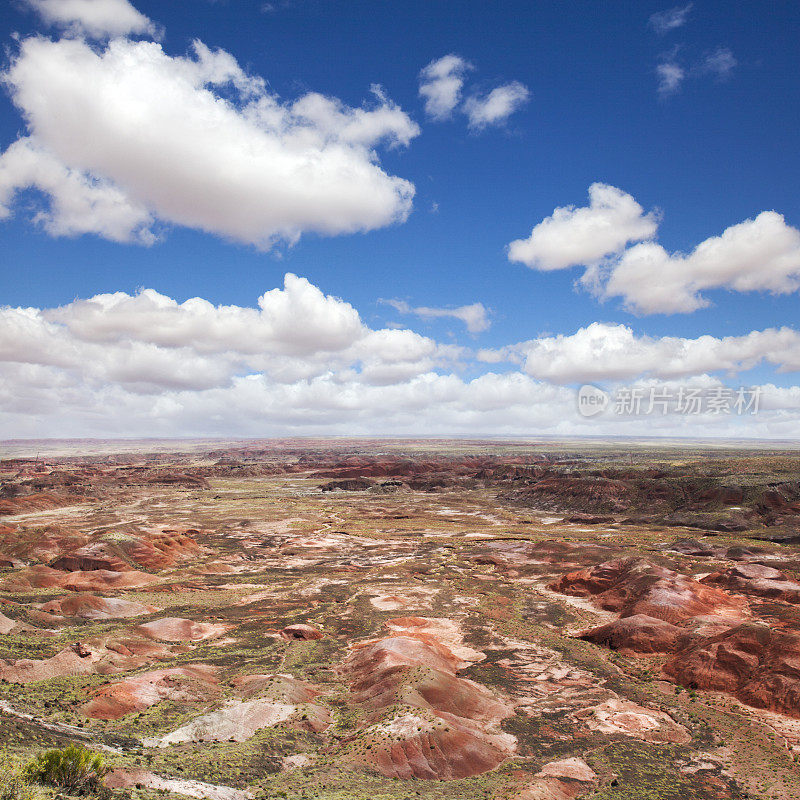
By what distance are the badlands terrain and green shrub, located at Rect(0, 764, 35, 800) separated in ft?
4.57

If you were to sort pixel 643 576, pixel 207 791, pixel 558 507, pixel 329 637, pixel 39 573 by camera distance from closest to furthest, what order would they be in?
1. pixel 207 791
2. pixel 329 637
3. pixel 643 576
4. pixel 39 573
5. pixel 558 507

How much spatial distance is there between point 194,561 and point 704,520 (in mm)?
82133

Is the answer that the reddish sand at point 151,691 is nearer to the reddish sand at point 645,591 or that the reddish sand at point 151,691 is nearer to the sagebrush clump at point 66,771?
the sagebrush clump at point 66,771

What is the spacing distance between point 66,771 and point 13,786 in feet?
4.11

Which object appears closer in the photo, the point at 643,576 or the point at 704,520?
the point at 643,576

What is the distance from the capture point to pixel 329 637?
34.3m

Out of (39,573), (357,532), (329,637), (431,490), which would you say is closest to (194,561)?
(39,573)

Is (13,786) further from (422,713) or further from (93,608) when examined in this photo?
(93,608)

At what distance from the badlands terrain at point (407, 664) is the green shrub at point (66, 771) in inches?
44.0

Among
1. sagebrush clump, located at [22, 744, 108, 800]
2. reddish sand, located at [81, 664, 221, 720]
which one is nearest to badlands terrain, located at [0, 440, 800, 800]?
reddish sand, located at [81, 664, 221, 720]

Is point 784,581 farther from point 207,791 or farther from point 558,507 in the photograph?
point 558,507

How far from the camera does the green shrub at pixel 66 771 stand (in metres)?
13.1

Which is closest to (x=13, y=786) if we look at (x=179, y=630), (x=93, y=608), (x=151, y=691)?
(x=151, y=691)

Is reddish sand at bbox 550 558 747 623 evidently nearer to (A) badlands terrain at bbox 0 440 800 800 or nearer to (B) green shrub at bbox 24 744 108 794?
(A) badlands terrain at bbox 0 440 800 800
